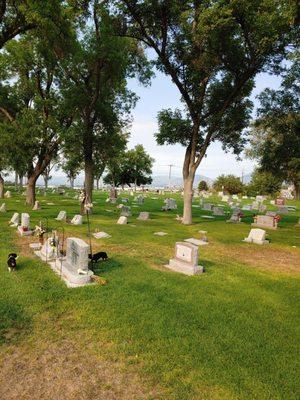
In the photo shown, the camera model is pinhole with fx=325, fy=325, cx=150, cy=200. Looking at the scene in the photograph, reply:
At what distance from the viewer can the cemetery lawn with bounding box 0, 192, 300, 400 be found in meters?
5.39

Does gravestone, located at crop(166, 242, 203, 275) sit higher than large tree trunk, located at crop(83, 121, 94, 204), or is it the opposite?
large tree trunk, located at crop(83, 121, 94, 204)

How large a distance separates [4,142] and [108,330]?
2426cm

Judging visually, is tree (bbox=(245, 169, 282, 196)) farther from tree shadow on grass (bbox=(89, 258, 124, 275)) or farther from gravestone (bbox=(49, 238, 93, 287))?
gravestone (bbox=(49, 238, 93, 287))

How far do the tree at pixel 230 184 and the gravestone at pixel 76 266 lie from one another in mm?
59495

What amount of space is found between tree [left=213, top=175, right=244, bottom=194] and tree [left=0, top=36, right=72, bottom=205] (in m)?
43.8

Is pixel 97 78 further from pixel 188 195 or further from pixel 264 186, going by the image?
pixel 264 186

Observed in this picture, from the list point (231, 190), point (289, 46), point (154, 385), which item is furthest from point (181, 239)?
point (231, 190)

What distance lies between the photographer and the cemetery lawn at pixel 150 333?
5.39 metres

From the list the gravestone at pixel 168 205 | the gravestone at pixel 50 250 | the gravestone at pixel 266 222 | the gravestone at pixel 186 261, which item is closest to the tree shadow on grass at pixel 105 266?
the gravestone at pixel 50 250

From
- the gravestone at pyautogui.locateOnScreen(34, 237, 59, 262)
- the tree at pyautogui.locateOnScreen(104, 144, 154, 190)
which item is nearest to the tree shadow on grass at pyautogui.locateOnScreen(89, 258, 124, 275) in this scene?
the gravestone at pyautogui.locateOnScreen(34, 237, 59, 262)

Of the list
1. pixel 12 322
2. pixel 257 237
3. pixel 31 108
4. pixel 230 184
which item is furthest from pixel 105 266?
pixel 230 184

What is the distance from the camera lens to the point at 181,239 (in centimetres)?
1759

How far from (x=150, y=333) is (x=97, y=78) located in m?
21.9

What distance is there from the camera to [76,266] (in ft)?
34.0
